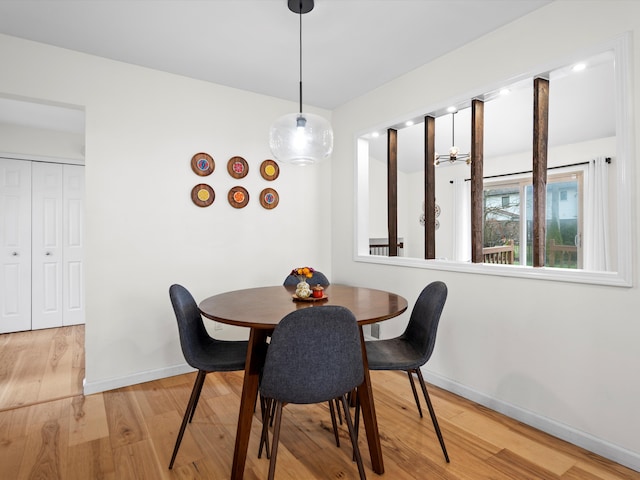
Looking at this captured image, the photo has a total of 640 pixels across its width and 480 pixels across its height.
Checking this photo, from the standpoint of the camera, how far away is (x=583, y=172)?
4.32 m

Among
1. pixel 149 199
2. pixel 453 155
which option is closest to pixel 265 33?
pixel 149 199

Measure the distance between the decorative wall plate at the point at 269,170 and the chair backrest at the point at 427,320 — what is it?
198 centimetres

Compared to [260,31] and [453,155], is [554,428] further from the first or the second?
[260,31]

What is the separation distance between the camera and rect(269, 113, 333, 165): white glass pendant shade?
2.05m

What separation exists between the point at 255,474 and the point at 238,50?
8.84 feet

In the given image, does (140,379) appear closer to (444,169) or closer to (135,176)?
(135,176)

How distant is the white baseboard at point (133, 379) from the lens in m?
2.65

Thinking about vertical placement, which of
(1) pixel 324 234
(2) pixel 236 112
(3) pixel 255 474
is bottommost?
(3) pixel 255 474

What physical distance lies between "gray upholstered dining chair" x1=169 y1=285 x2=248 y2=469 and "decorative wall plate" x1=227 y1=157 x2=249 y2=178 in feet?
4.88

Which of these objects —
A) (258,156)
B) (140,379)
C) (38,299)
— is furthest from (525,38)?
(38,299)

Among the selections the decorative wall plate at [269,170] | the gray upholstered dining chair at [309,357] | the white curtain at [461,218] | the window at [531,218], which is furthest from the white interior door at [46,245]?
the window at [531,218]

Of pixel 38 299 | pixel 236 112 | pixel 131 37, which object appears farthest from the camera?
pixel 38 299

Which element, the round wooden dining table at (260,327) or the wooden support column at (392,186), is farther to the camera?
the wooden support column at (392,186)

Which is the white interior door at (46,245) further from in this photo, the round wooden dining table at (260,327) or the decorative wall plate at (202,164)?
the round wooden dining table at (260,327)
